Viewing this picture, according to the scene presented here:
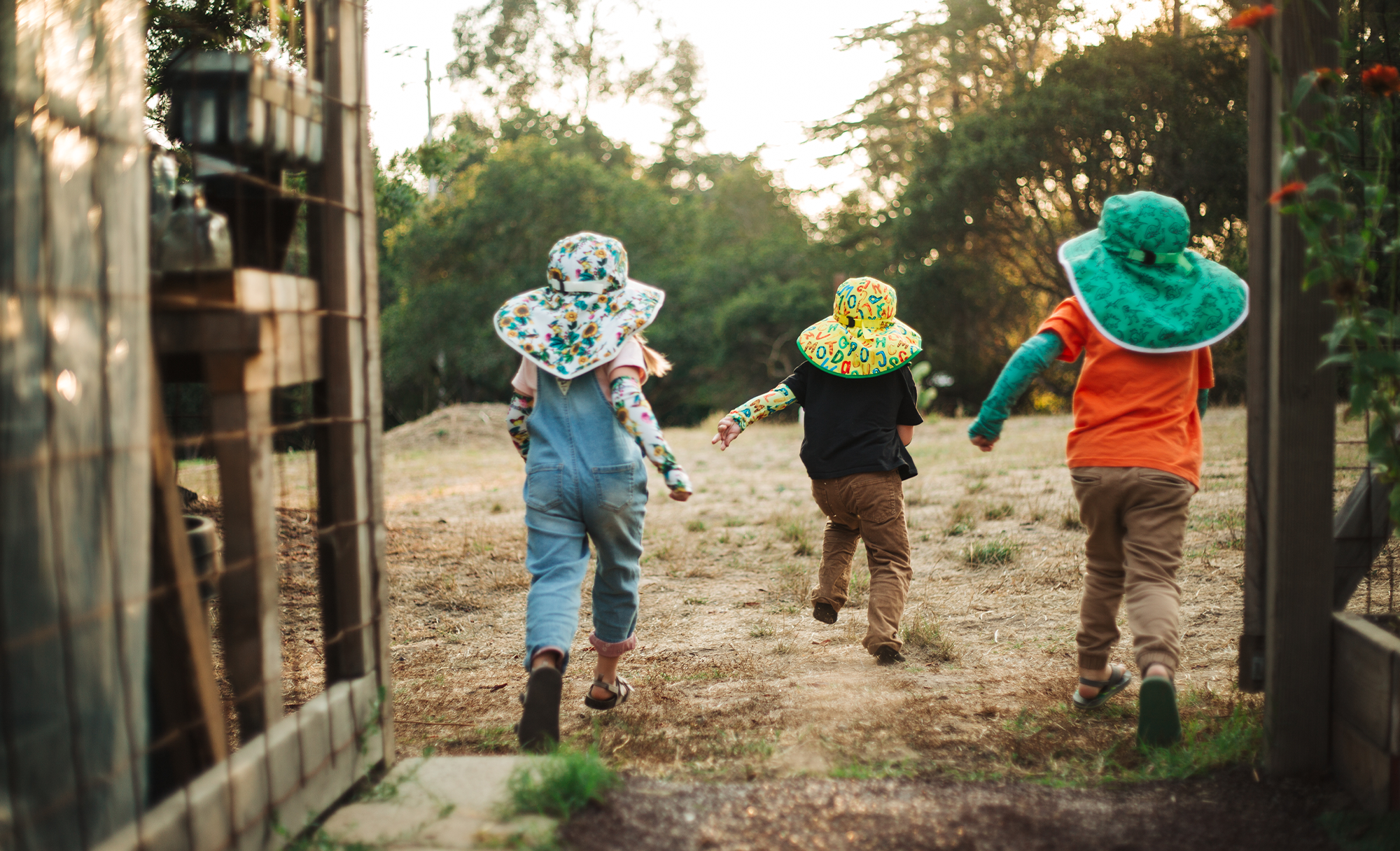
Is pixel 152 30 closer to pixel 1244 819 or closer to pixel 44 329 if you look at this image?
pixel 44 329

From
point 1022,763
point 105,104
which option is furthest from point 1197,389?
point 105,104

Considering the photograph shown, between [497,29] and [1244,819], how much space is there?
35050 millimetres

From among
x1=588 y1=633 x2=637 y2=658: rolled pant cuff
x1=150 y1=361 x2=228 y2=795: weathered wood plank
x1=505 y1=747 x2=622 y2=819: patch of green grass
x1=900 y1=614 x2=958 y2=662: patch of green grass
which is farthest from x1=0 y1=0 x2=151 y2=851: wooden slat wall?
x1=900 y1=614 x2=958 y2=662: patch of green grass

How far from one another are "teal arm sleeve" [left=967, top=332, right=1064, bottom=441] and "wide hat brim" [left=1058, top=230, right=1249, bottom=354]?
154 mm

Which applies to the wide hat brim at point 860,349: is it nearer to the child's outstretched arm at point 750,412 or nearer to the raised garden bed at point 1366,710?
the child's outstretched arm at point 750,412

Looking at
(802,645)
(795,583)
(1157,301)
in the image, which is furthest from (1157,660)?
(795,583)

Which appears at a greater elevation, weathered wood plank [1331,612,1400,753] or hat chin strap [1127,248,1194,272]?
hat chin strap [1127,248,1194,272]

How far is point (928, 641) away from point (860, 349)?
125 cm

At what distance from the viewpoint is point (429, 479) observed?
11992mm

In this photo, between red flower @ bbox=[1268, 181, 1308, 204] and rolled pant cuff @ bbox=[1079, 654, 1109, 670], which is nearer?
red flower @ bbox=[1268, 181, 1308, 204]

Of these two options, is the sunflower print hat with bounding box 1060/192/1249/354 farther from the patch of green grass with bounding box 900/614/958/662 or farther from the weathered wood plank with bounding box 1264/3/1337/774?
the patch of green grass with bounding box 900/614/958/662

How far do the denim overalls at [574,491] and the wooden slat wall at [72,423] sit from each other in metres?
1.36

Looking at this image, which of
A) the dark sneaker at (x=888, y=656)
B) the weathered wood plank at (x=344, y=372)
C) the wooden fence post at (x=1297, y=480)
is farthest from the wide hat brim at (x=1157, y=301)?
the weathered wood plank at (x=344, y=372)

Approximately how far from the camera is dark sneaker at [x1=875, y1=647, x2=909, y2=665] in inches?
157
